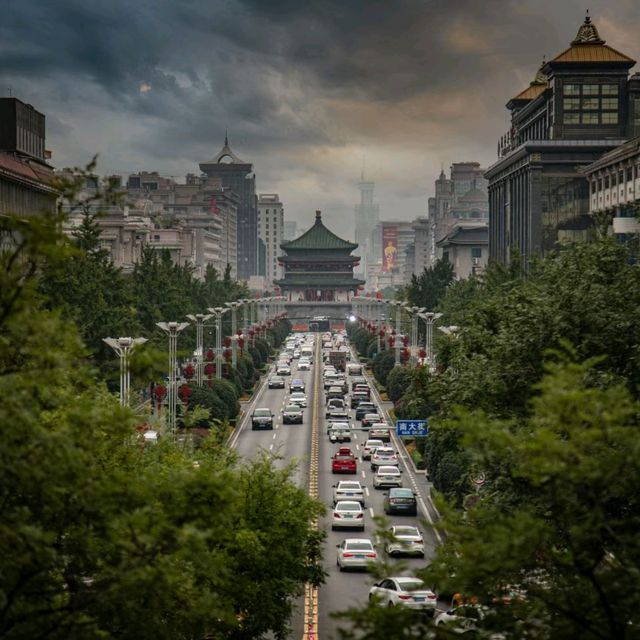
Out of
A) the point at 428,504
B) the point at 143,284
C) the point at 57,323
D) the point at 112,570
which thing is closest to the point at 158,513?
the point at 112,570

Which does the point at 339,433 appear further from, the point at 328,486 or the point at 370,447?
the point at 328,486

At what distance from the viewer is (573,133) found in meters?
140

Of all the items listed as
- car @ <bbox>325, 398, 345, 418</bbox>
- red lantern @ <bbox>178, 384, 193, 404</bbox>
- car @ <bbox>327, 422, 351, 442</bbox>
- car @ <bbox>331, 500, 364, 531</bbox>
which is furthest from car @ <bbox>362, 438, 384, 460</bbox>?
car @ <bbox>331, 500, 364, 531</bbox>

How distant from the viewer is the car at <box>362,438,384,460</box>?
247 ft

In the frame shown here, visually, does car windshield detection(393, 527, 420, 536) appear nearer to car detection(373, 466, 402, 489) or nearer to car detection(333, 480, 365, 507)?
car detection(333, 480, 365, 507)

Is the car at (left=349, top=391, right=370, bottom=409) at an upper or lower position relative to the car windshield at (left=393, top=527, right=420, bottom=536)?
upper

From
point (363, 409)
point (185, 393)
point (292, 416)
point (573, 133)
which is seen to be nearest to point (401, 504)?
point (185, 393)

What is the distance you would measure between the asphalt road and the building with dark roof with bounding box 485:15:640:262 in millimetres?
32847

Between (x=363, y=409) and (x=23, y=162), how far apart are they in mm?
Answer: 42208

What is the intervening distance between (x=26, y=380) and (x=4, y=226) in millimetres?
2751

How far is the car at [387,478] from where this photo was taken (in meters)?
63.6

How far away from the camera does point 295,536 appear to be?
30453 mm

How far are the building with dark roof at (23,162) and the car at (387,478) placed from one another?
41742 mm

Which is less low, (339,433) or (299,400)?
(299,400)
